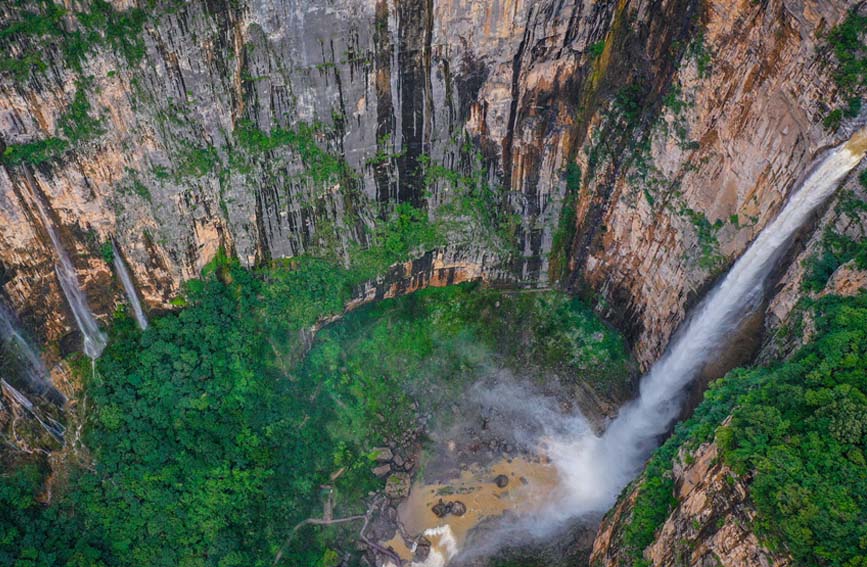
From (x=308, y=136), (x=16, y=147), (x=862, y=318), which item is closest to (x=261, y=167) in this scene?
(x=308, y=136)

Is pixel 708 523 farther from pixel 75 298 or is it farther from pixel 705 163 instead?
pixel 75 298

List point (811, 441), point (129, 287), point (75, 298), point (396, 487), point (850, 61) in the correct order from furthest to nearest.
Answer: point (396, 487)
point (129, 287)
point (75, 298)
point (850, 61)
point (811, 441)

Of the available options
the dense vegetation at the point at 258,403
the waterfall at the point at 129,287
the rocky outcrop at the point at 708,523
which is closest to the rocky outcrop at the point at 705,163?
the dense vegetation at the point at 258,403

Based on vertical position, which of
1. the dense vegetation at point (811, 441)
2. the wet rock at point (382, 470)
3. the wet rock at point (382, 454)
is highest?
the dense vegetation at point (811, 441)

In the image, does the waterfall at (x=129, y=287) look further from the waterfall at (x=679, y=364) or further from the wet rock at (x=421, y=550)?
the waterfall at (x=679, y=364)

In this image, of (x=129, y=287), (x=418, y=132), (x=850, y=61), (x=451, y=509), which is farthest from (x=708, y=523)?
(x=129, y=287)

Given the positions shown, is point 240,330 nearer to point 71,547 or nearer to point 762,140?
point 71,547

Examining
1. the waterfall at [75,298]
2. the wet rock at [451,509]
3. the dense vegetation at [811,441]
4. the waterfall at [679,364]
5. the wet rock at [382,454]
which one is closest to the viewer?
the dense vegetation at [811,441]
